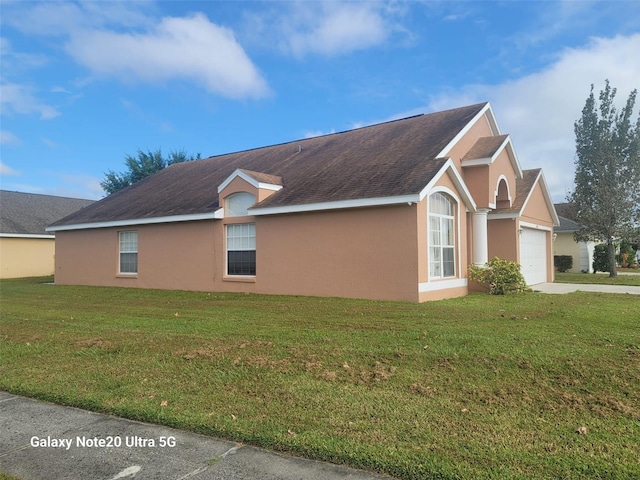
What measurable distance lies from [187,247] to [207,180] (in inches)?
170

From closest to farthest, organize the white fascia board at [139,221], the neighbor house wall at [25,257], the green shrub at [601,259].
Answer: the white fascia board at [139,221] < the neighbor house wall at [25,257] < the green shrub at [601,259]

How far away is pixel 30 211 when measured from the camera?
3144 cm

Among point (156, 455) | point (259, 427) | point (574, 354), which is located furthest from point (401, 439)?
point (574, 354)

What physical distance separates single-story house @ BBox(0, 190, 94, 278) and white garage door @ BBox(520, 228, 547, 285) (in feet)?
88.8

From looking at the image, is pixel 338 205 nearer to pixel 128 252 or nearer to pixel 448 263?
pixel 448 263

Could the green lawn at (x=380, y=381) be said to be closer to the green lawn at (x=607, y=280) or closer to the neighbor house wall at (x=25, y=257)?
the green lawn at (x=607, y=280)

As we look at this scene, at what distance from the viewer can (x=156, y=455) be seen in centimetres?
404

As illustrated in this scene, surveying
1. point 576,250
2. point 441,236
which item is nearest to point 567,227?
point 576,250

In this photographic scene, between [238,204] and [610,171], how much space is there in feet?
59.7

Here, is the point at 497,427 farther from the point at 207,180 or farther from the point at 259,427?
the point at 207,180

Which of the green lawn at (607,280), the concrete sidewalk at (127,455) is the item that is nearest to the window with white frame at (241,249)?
the concrete sidewalk at (127,455)

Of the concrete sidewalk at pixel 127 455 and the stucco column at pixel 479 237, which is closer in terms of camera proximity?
the concrete sidewalk at pixel 127 455

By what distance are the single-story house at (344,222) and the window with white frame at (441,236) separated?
0.06 meters

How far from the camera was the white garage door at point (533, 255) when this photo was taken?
→ 18.2 m
